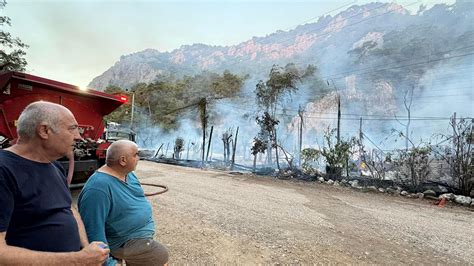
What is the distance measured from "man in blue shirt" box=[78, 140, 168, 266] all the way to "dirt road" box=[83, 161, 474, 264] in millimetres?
1326

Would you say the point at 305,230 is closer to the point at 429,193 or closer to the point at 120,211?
the point at 120,211

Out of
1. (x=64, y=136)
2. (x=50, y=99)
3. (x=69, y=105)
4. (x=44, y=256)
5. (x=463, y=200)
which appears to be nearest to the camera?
(x=44, y=256)

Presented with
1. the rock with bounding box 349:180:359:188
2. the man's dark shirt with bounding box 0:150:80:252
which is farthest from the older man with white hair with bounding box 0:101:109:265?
the rock with bounding box 349:180:359:188

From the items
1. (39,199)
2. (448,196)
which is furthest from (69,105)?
(448,196)

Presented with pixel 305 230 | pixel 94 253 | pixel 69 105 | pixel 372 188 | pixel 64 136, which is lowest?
pixel 305 230

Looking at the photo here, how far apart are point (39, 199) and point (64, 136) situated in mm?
319

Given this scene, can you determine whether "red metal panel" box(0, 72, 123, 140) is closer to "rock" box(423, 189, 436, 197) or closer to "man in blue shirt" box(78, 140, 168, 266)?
"man in blue shirt" box(78, 140, 168, 266)

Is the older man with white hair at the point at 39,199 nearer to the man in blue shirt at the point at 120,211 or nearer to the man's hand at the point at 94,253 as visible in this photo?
the man's hand at the point at 94,253

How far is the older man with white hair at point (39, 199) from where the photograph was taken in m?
1.20

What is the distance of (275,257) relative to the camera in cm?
353

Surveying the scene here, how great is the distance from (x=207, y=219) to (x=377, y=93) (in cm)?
2905

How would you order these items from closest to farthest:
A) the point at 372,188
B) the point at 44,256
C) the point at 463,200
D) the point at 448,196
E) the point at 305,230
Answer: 1. the point at 44,256
2. the point at 305,230
3. the point at 463,200
4. the point at 448,196
5. the point at 372,188

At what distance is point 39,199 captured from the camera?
133 centimetres

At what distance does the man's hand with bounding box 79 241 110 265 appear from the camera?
1.32m
